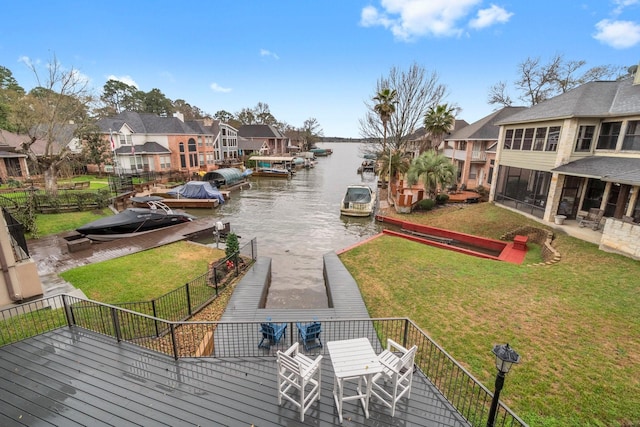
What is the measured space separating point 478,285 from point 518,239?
6.49 metres

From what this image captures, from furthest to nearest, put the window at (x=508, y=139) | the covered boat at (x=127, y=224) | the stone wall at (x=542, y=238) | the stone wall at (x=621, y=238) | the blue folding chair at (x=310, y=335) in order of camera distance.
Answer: the window at (x=508, y=139), the covered boat at (x=127, y=224), the stone wall at (x=542, y=238), the stone wall at (x=621, y=238), the blue folding chair at (x=310, y=335)

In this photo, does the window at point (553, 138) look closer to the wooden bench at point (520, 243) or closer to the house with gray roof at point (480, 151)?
the wooden bench at point (520, 243)

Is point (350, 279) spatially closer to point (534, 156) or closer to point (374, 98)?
point (534, 156)

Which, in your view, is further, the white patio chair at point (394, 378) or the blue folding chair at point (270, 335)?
the blue folding chair at point (270, 335)

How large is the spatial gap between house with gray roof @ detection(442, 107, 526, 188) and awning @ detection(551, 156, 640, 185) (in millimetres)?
12890

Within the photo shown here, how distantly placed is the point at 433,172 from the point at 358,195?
6.84m

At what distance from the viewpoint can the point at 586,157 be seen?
15.6 m

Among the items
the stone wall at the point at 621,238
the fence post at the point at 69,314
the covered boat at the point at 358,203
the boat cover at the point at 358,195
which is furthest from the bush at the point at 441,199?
the fence post at the point at 69,314

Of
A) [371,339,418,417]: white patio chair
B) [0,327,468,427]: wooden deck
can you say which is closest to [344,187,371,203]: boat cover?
[0,327,468,427]: wooden deck

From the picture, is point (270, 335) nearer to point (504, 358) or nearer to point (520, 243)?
point (504, 358)

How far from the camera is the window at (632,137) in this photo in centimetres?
1380

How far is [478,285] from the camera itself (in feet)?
34.9

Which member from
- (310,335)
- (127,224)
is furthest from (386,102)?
(310,335)

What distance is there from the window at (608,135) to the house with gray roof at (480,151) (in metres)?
12.6
